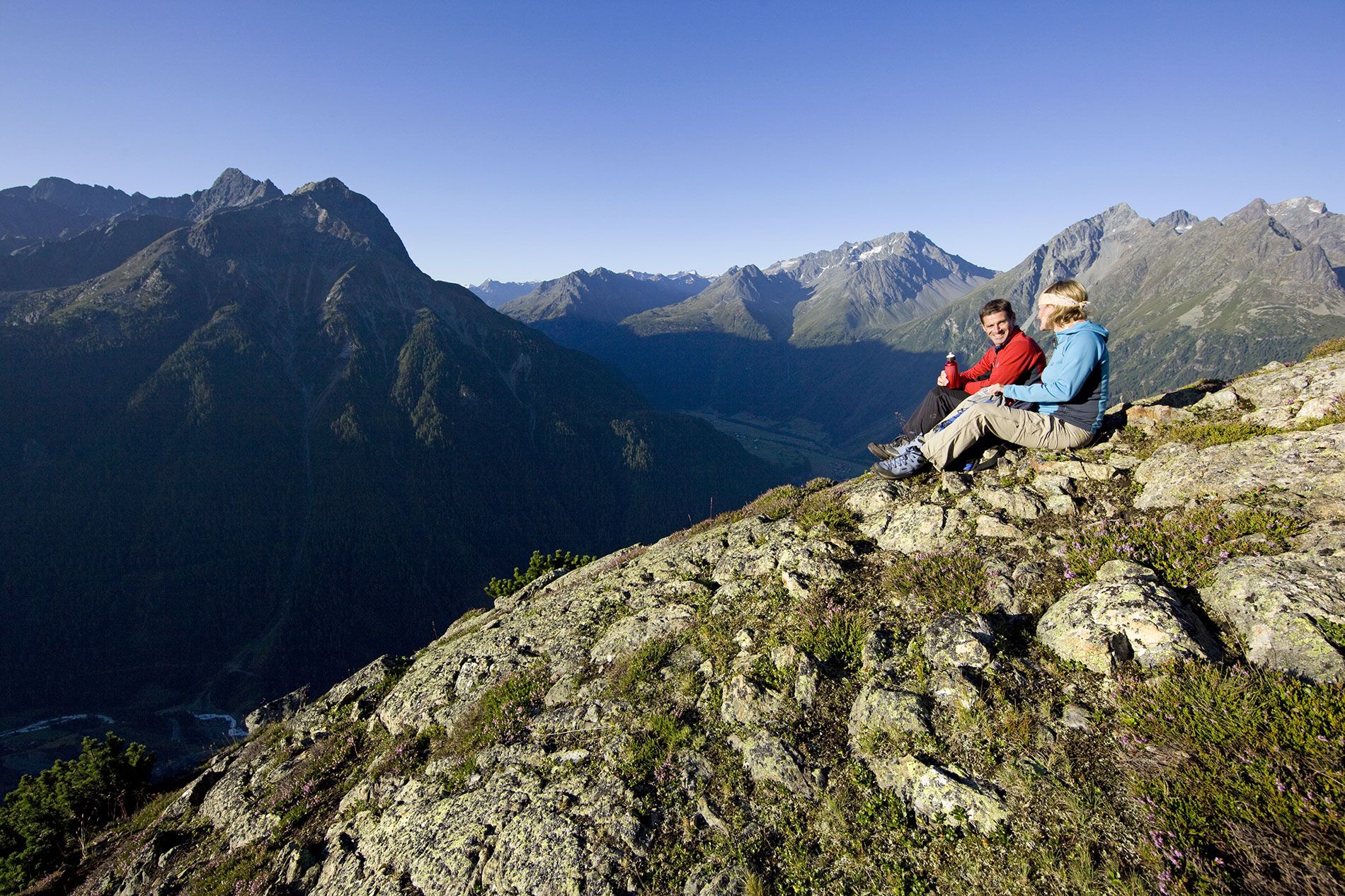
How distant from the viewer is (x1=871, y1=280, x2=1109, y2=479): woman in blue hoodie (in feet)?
30.8

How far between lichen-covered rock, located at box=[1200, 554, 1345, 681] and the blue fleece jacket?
3.84 meters

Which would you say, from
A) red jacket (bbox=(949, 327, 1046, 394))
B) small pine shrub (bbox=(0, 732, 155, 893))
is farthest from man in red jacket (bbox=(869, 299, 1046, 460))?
small pine shrub (bbox=(0, 732, 155, 893))

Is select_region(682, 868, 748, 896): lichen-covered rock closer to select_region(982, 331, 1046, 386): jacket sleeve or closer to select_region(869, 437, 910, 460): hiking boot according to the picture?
select_region(869, 437, 910, 460): hiking boot

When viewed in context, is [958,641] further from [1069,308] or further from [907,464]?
[1069,308]

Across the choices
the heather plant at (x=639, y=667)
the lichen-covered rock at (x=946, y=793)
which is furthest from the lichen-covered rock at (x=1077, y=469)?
the heather plant at (x=639, y=667)

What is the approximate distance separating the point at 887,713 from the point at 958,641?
4.75ft

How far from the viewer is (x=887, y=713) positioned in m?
6.66

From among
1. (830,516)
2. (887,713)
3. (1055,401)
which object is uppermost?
(1055,401)

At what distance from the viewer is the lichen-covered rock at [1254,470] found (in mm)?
7652

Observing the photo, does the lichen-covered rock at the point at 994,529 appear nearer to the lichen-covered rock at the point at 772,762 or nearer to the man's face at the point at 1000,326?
the man's face at the point at 1000,326

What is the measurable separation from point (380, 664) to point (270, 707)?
776cm

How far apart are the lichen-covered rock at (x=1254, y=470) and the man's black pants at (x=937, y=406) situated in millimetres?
3490

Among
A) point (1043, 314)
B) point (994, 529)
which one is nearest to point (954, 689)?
point (994, 529)

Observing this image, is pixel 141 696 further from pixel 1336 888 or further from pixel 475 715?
pixel 1336 888
